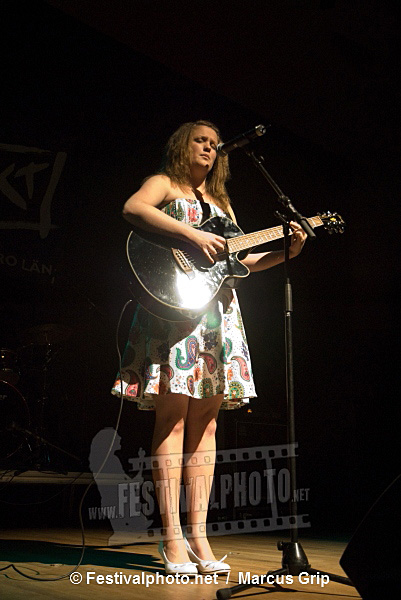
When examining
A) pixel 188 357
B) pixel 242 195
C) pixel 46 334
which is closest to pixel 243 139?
Result: pixel 188 357

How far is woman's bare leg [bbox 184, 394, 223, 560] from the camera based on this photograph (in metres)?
1.69

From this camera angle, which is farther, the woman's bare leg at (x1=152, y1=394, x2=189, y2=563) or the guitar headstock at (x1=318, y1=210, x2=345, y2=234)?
the guitar headstock at (x1=318, y1=210, x2=345, y2=234)

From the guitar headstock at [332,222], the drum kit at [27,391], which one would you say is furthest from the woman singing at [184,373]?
the drum kit at [27,391]

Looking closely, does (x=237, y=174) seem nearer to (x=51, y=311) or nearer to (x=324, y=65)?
(x=324, y=65)

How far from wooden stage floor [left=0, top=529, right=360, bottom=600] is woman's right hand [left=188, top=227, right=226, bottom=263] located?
3.07ft

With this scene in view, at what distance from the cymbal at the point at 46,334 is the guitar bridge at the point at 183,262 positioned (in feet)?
6.27

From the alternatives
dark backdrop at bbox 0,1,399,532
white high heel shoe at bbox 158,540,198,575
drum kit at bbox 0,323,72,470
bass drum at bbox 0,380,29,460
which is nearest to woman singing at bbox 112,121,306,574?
white high heel shoe at bbox 158,540,198,575

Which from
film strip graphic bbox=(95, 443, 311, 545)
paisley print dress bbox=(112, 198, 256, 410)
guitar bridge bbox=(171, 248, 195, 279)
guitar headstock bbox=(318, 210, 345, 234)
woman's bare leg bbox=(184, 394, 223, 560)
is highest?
guitar headstock bbox=(318, 210, 345, 234)

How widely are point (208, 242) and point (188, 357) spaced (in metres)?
0.36

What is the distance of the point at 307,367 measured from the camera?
4.19 m

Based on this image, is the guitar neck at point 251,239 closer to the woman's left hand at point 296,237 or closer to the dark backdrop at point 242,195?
the woman's left hand at point 296,237

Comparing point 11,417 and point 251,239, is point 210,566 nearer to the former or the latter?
point 251,239

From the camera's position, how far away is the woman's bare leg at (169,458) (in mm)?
1656

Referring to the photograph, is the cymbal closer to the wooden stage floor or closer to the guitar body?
the wooden stage floor
